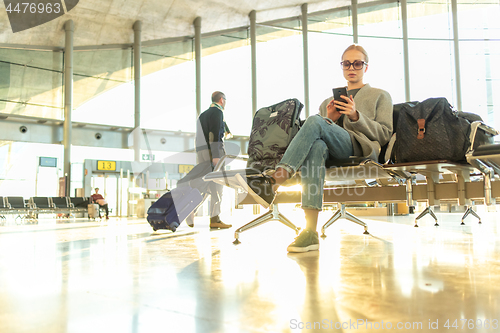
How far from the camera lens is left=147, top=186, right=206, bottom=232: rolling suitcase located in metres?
3.83

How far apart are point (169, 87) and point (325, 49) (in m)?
5.80

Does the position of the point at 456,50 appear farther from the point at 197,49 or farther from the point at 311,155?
the point at 311,155

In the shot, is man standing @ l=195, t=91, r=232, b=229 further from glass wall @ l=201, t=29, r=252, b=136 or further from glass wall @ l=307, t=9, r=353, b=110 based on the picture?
glass wall @ l=201, t=29, r=252, b=136

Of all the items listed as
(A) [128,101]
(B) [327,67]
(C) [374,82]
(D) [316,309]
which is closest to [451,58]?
(C) [374,82]

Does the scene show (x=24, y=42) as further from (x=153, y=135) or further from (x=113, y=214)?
(x=113, y=214)

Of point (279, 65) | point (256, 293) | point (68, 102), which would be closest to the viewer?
point (256, 293)

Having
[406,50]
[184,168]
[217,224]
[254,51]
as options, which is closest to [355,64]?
[217,224]

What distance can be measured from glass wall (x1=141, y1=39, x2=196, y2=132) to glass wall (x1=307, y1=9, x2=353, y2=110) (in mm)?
4348

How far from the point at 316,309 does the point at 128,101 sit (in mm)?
14986

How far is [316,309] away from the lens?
3.03ft

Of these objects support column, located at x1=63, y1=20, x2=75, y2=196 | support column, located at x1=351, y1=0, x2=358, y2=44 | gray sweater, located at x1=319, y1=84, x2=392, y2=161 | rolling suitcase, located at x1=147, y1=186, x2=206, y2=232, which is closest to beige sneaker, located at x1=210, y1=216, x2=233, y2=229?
rolling suitcase, located at x1=147, y1=186, x2=206, y2=232

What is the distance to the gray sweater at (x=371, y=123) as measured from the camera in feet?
7.70

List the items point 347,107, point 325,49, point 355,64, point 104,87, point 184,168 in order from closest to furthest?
point 347,107, point 355,64, point 325,49, point 104,87, point 184,168

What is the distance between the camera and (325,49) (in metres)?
13.9
